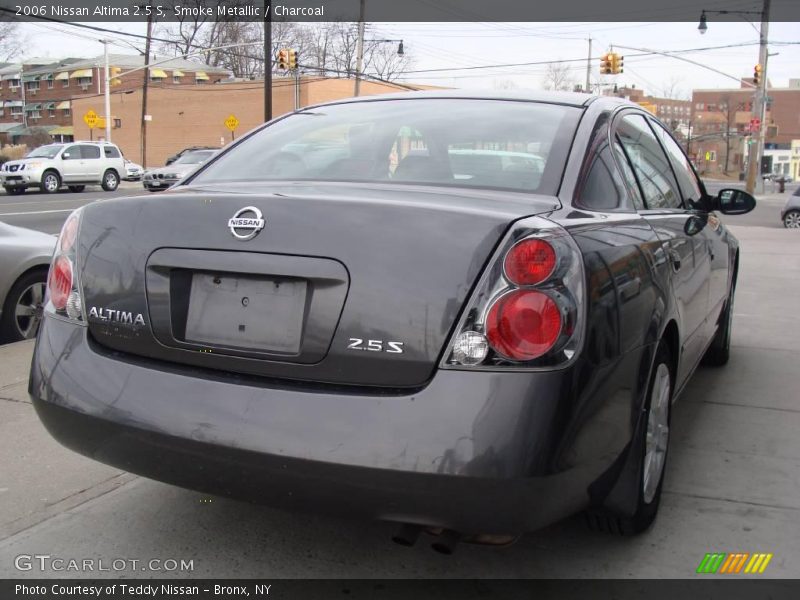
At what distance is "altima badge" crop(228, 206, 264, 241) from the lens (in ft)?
7.76

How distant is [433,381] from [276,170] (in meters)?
1.41

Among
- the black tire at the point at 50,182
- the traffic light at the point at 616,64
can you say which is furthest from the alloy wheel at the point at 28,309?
the traffic light at the point at 616,64

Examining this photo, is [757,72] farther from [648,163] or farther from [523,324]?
[523,324]

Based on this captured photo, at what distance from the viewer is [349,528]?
10.1 feet

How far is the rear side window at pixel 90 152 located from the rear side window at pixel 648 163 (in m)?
28.3

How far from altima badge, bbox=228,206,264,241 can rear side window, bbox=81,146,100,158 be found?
95.4 feet

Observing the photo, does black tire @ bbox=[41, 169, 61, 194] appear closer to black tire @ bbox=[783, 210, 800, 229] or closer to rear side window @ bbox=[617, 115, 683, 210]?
black tire @ bbox=[783, 210, 800, 229]

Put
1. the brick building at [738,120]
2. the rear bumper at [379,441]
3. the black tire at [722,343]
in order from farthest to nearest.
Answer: the brick building at [738,120]
the black tire at [722,343]
the rear bumper at [379,441]

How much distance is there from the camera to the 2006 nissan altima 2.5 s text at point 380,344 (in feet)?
6.97

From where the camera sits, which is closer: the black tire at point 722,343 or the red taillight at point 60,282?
the red taillight at point 60,282

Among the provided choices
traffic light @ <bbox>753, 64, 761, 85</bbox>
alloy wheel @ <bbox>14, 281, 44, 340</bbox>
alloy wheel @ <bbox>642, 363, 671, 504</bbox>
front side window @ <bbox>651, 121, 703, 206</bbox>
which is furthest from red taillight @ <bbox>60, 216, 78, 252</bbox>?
traffic light @ <bbox>753, 64, 761, 85</bbox>

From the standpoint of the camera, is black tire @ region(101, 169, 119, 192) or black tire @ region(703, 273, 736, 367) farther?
black tire @ region(101, 169, 119, 192)

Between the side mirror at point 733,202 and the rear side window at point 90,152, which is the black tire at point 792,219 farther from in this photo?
the rear side window at point 90,152

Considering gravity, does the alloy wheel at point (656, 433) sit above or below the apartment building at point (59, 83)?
below
